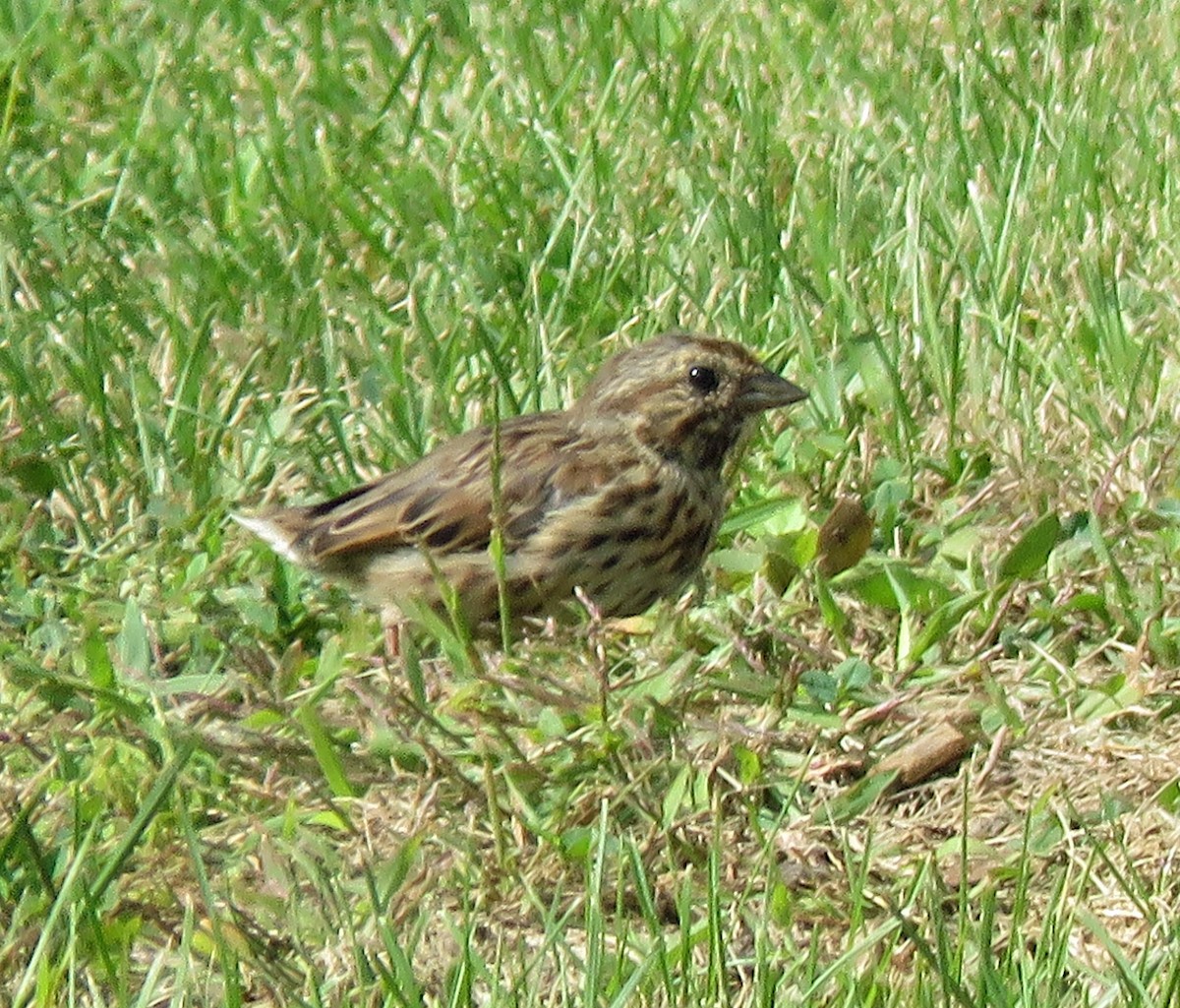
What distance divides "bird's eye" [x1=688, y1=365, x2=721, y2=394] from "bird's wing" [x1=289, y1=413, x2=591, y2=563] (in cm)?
32

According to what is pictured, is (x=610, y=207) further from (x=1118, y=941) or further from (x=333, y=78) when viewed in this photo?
(x=1118, y=941)

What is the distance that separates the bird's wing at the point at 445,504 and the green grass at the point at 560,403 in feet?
0.65

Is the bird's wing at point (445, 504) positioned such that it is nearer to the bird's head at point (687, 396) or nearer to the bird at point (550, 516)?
the bird at point (550, 516)

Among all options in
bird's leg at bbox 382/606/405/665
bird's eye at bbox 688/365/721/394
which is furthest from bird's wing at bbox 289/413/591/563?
bird's eye at bbox 688/365/721/394

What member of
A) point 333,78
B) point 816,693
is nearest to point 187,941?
point 816,693

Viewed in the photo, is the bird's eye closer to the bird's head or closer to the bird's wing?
the bird's head

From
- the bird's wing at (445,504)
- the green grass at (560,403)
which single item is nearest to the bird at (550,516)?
the bird's wing at (445,504)

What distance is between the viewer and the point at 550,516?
514 centimetres

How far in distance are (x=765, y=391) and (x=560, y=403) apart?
0.72 metres

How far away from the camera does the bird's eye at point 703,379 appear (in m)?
5.32

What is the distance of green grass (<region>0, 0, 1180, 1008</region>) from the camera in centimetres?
374

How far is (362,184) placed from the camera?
6.84m

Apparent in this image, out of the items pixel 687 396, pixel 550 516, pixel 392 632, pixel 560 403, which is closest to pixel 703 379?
pixel 687 396

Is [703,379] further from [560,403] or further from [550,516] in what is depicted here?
[560,403]
